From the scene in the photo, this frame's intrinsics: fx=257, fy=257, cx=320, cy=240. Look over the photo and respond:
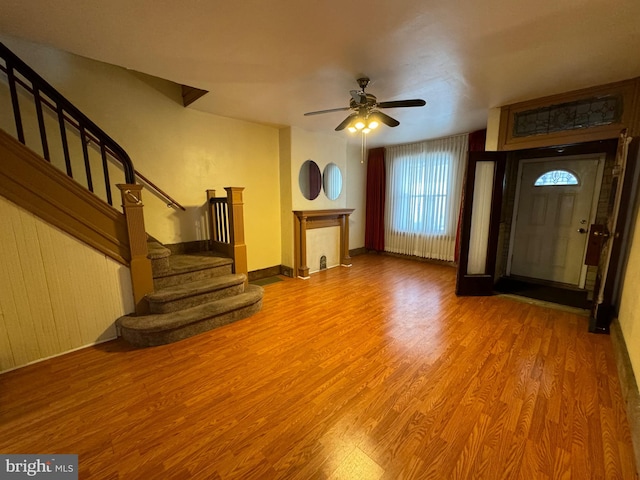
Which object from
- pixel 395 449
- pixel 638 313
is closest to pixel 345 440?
pixel 395 449

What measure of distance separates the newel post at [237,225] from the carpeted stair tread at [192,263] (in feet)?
0.40

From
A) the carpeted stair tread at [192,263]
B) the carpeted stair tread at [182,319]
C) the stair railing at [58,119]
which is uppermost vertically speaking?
the stair railing at [58,119]

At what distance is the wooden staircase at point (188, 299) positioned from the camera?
2.40 metres

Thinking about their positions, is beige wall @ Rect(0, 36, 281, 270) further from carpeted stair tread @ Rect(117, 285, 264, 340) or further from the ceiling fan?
the ceiling fan

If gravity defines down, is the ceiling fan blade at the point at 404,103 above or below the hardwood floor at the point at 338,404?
above

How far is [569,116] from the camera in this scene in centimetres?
289

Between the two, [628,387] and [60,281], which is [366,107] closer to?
[628,387]

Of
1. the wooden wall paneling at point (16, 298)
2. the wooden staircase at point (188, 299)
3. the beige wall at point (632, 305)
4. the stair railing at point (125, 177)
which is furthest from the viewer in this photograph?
the wooden staircase at point (188, 299)

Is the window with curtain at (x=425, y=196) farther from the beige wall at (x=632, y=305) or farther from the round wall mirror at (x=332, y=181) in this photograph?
the beige wall at (x=632, y=305)

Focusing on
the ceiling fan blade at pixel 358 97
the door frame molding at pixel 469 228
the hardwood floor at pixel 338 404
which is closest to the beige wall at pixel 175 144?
the hardwood floor at pixel 338 404

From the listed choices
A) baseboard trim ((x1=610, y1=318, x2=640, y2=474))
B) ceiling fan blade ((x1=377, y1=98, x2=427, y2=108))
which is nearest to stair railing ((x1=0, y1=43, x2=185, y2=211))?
ceiling fan blade ((x1=377, y1=98, x2=427, y2=108))

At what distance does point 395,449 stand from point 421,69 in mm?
2932

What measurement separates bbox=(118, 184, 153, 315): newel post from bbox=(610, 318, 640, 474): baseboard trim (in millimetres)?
3643

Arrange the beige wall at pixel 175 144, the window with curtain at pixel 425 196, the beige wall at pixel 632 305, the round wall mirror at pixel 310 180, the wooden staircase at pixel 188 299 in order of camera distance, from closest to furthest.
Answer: the beige wall at pixel 632 305, the wooden staircase at pixel 188 299, the beige wall at pixel 175 144, the round wall mirror at pixel 310 180, the window with curtain at pixel 425 196
